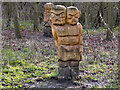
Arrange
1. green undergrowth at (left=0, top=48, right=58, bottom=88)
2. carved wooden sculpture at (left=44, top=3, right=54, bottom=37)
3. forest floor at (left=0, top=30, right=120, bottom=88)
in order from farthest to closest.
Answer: carved wooden sculpture at (left=44, top=3, right=54, bottom=37)
green undergrowth at (left=0, top=48, right=58, bottom=88)
forest floor at (left=0, top=30, right=120, bottom=88)

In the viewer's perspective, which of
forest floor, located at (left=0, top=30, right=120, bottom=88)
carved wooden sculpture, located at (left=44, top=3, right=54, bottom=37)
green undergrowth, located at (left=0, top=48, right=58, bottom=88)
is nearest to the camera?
forest floor, located at (left=0, top=30, right=120, bottom=88)

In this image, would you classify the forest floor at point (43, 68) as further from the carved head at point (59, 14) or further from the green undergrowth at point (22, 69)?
the carved head at point (59, 14)

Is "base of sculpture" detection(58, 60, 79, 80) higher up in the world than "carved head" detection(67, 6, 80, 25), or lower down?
lower down

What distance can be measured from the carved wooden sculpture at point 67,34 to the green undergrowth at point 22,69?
68cm

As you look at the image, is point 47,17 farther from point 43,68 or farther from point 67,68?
point 67,68

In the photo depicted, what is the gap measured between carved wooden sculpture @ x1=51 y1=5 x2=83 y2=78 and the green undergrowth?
675 mm

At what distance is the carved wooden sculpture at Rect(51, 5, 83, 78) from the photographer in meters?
5.48

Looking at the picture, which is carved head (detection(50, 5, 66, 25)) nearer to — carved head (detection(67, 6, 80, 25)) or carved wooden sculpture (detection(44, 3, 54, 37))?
carved head (detection(67, 6, 80, 25))

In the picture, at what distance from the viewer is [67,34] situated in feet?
18.1

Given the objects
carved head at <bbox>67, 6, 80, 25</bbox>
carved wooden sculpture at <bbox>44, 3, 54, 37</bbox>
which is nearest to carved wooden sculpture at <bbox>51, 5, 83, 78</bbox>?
carved head at <bbox>67, 6, 80, 25</bbox>

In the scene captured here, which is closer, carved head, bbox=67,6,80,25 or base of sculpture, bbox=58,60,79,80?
carved head, bbox=67,6,80,25

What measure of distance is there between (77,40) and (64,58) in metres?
0.64

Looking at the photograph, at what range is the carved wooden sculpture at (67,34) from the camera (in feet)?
18.0

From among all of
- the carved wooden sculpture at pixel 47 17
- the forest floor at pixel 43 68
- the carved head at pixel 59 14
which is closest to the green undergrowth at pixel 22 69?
the forest floor at pixel 43 68
